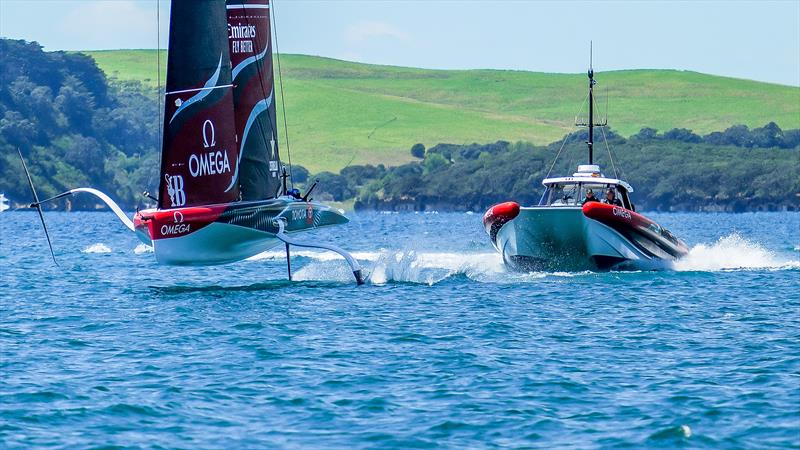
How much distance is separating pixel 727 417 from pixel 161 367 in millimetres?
9277

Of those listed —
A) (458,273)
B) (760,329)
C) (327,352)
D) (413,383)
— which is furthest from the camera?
(458,273)

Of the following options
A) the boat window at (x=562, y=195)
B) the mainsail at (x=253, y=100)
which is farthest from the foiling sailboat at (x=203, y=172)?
the boat window at (x=562, y=195)

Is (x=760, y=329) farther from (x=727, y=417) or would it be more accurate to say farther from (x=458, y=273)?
(x=458, y=273)

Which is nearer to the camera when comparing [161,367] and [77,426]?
[77,426]

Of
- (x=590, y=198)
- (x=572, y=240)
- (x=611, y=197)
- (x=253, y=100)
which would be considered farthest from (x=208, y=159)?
(x=611, y=197)

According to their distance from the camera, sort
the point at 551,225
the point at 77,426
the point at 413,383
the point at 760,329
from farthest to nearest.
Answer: the point at 551,225, the point at 760,329, the point at 413,383, the point at 77,426

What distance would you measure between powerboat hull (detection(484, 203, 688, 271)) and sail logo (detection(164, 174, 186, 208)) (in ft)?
33.2

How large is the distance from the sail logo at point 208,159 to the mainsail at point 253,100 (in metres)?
3.51

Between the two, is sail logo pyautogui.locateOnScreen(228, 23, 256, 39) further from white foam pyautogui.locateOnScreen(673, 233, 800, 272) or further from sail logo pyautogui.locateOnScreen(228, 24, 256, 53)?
white foam pyautogui.locateOnScreen(673, 233, 800, 272)

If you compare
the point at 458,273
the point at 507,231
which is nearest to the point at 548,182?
the point at 507,231

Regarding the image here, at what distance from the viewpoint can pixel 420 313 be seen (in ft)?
103

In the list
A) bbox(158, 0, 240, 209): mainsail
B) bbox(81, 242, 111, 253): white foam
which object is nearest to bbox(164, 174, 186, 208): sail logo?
bbox(158, 0, 240, 209): mainsail

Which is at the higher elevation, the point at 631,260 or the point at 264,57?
the point at 264,57

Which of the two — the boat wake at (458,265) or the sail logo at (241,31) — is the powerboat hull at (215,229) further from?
the sail logo at (241,31)
